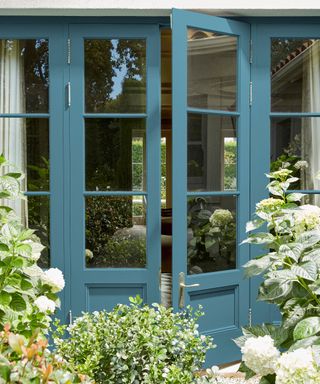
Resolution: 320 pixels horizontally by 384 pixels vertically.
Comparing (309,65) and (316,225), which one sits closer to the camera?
(316,225)

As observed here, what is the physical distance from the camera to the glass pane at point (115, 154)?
3.97 metres

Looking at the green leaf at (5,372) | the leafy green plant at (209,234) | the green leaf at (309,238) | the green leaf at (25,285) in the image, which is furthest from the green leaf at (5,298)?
the leafy green plant at (209,234)

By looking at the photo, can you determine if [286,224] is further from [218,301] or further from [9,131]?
[9,131]

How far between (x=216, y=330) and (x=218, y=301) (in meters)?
0.18

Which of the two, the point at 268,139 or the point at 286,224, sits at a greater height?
the point at 268,139

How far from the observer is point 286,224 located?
264cm

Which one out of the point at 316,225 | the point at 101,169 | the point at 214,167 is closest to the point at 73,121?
the point at 101,169

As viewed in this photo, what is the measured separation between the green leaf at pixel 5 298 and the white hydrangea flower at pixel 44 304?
0.50 ft

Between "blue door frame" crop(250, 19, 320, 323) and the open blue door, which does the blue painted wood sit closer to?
the open blue door

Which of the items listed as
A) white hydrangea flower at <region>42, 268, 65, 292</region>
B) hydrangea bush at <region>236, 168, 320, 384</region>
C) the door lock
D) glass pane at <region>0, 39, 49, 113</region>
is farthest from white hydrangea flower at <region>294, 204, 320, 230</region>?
glass pane at <region>0, 39, 49, 113</region>

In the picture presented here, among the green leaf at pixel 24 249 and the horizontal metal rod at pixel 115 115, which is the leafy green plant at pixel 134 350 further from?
the horizontal metal rod at pixel 115 115

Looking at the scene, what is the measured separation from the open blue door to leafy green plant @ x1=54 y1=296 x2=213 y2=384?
3.53 feet

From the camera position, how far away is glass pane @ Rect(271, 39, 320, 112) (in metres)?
4.12

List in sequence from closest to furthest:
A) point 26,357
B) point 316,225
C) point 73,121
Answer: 1. point 26,357
2. point 316,225
3. point 73,121
